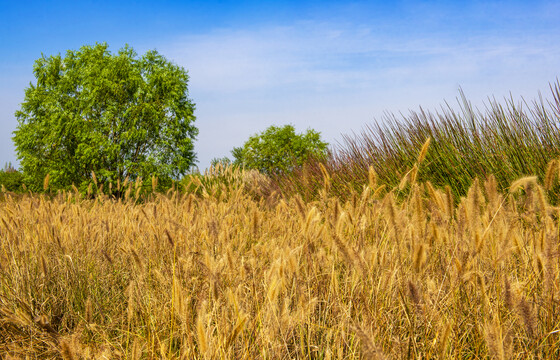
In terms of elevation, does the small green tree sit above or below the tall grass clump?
above

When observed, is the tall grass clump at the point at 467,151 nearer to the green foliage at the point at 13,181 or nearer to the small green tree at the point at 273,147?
the small green tree at the point at 273,147

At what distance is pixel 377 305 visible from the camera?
1.95 meters

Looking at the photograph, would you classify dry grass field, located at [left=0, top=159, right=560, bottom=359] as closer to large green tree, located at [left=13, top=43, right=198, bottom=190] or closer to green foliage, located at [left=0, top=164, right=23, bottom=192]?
large green tree, located at [left=13, top=43, right=198, bottom=190]

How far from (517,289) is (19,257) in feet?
10.5

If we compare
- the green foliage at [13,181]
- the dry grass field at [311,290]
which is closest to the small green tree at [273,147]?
the green foliage at [13,181]

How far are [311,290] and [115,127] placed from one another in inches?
530

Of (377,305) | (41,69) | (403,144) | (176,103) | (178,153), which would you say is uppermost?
(41,69)

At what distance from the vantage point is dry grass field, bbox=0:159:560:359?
5.25ft

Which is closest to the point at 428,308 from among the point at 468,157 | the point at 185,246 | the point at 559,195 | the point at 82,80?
the point at 185,246

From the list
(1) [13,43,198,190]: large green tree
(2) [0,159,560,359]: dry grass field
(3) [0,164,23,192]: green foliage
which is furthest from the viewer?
(3) [0,164,23,192]: green foliage

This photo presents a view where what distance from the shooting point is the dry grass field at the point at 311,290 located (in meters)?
1.60

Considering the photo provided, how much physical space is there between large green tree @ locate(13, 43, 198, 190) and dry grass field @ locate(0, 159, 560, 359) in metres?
10.3

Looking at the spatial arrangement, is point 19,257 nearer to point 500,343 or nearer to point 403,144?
point 500,343

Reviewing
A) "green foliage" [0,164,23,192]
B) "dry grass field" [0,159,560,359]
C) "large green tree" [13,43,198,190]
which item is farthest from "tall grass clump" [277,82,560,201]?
"green foliage" [0,164,23,192]
